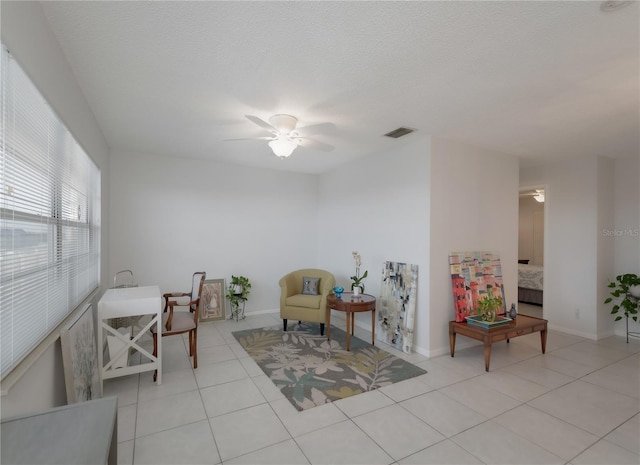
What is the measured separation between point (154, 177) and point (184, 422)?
356cm

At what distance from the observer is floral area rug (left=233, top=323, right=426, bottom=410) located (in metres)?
2.85

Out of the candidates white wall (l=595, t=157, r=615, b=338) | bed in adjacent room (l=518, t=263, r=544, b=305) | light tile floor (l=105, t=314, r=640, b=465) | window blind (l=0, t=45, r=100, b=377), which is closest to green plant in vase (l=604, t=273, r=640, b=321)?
white wall (l=595, t=157, r=615, b=338)

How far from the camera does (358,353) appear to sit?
3.75 m

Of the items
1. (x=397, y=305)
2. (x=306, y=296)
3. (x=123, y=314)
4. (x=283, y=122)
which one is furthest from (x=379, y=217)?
(x=123, y=314)

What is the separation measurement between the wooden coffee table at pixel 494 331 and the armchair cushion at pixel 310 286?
1.94 meters

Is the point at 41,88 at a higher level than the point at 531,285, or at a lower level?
higher

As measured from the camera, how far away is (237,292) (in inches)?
206

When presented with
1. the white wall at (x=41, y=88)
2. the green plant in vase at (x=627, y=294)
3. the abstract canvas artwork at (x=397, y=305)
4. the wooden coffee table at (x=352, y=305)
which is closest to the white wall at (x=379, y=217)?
the abstract canvas artwork at (x=397, y=305)

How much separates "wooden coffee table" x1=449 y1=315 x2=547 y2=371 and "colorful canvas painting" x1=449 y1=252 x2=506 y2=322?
0.17 meters

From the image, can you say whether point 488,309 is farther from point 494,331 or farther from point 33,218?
point 33,218

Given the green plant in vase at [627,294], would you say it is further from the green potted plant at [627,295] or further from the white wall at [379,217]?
the white wall at [379,217]

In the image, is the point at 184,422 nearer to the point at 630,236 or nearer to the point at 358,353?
the point at 358,353

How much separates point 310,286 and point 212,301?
1.64 metres

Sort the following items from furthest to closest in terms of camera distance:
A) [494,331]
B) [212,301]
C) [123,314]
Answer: [212,301] → [494,331] → [123,314]
